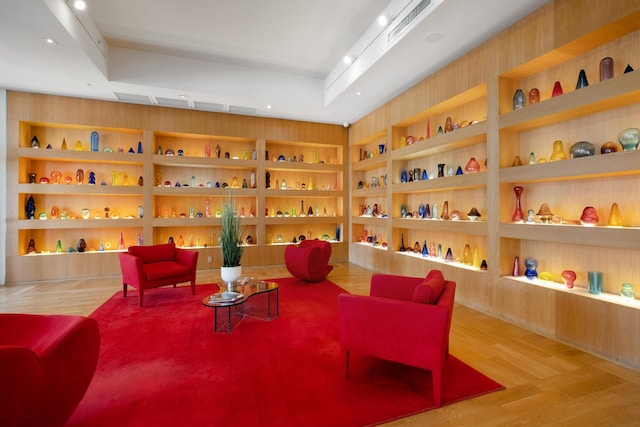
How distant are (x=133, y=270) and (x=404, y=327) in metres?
3.54

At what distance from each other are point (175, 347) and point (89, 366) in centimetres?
112

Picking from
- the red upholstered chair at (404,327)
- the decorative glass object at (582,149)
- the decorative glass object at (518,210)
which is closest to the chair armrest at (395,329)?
the red upholstered chair at (404,327)

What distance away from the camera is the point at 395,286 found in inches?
118

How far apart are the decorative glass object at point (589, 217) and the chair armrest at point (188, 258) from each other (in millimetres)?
4572

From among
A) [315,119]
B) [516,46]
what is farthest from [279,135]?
[516,46]

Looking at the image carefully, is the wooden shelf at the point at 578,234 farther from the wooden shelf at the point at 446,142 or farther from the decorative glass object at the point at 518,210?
the wooden shelf at the point at 446,142

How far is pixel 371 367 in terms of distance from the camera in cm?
248

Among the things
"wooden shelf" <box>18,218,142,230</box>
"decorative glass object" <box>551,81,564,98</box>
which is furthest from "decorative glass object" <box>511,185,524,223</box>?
"wooden shelf" <box>18,218,142,230</box>

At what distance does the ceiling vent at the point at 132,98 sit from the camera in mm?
5402

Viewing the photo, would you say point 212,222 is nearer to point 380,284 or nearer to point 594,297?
point 380,284

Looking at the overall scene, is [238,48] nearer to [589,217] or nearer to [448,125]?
[448,125]

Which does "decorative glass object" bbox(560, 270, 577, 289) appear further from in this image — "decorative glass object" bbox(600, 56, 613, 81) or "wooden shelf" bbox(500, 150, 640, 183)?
"decorative glass object" bbox(600, 56, 613, 81)

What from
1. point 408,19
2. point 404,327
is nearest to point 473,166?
point 408,19

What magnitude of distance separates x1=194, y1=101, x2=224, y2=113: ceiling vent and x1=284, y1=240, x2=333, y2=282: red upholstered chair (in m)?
3.17
